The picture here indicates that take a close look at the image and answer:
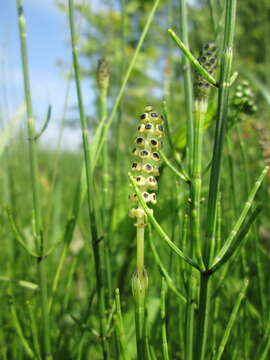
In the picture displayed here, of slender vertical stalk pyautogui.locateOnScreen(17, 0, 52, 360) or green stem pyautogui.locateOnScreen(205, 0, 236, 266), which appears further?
slender vertical stalk pyautogui.locateOnScreen(17, 0, 52, 360)

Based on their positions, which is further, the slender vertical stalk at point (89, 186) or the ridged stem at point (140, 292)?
the slender vertical stalk at point (89, 186)

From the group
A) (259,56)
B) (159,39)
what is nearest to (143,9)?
(159,39)

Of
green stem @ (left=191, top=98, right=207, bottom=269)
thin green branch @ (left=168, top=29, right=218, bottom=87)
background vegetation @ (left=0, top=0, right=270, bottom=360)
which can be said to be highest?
thin green branch @ (left=168, top=29, right=218, bottom=87)

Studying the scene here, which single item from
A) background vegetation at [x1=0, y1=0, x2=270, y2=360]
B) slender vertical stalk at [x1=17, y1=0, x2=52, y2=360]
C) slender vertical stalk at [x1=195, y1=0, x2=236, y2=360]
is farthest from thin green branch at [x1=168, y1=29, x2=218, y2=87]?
slender vertical stalk at [x1=17, y1=0, x2=52, y2=360]

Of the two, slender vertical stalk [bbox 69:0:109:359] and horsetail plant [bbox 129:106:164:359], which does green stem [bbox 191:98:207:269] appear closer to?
horsetail plant [bbox 129:106:164:359]

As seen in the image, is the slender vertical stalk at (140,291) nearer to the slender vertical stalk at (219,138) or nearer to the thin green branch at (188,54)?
the slender vertical stalk at (219,138)

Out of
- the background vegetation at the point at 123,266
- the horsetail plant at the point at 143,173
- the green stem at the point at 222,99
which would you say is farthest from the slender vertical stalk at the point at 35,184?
the green stem at the point at 222,99

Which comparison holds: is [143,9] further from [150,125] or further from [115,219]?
[150,125]

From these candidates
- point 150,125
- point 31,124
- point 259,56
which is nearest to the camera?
point 150,125

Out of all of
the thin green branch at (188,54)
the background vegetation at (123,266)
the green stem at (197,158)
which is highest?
the thin green branch at (188,54)
